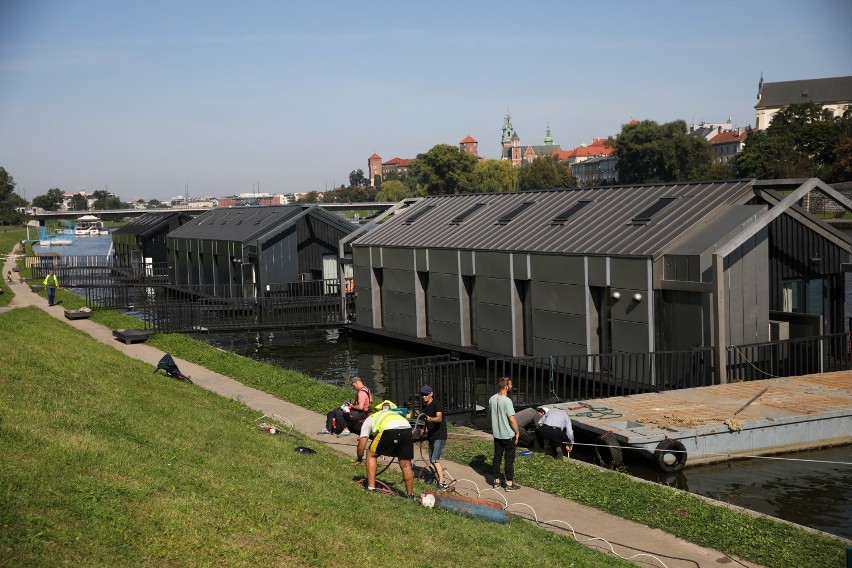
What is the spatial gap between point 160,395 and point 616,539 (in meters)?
11.2

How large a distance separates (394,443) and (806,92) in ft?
633

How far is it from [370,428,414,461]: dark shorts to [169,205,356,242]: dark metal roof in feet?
109

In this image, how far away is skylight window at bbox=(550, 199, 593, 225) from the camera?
29.5 meters

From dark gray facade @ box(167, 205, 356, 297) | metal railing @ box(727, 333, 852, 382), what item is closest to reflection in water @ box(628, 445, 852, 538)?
metal railing @ box(727, 333, 852, 382)

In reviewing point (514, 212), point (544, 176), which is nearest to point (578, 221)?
point (514, 212)

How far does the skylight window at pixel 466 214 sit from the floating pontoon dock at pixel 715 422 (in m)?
14.8

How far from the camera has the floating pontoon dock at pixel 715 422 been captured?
1797 cm

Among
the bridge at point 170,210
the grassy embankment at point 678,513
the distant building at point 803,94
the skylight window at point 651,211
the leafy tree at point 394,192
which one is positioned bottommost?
the grassy embankment at point 678,513

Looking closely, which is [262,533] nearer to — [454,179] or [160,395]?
[160,395]

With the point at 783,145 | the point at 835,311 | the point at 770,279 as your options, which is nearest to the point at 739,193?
the point at 770,279

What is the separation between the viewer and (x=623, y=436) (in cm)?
1803

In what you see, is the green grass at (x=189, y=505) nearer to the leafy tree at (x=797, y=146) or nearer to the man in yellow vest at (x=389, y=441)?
the man in yellow vest at (x=389, y=441)

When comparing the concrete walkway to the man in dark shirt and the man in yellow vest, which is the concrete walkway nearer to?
the man in dark shirt

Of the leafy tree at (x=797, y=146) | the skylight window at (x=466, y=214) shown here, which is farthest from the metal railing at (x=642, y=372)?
the leafy tree at (x=797, y=146)
